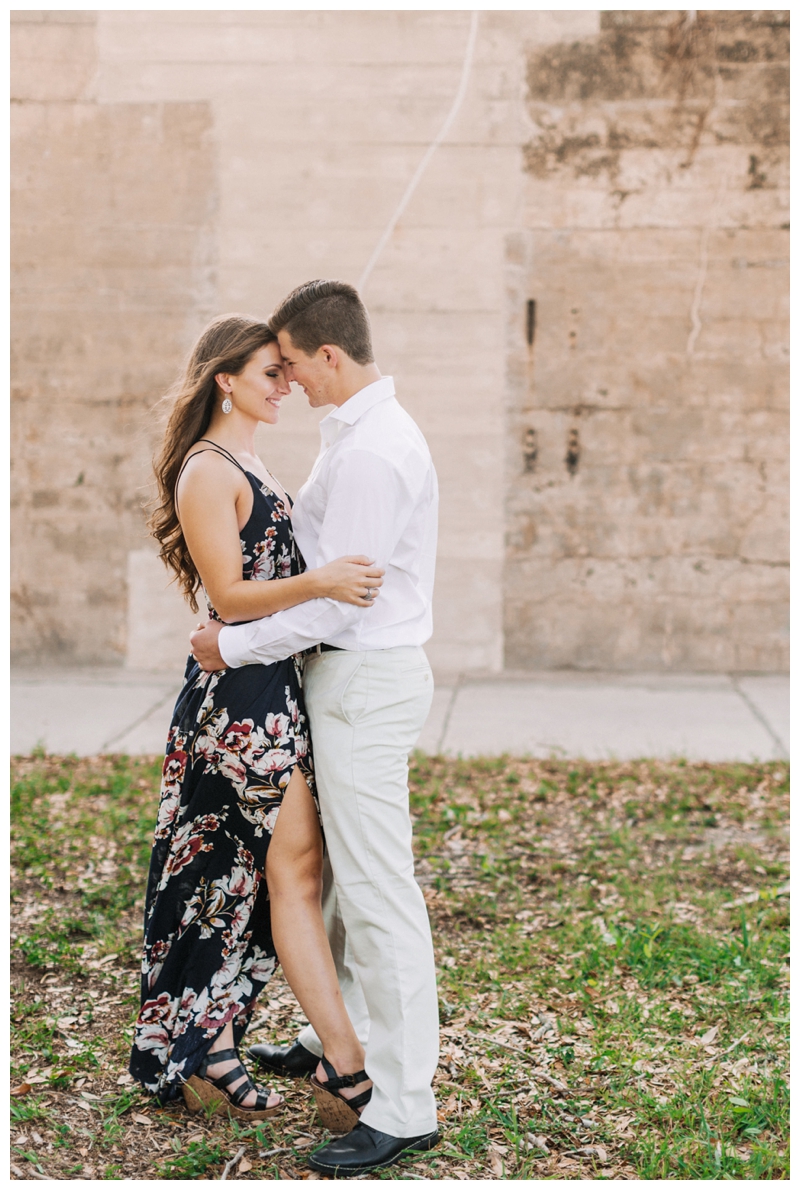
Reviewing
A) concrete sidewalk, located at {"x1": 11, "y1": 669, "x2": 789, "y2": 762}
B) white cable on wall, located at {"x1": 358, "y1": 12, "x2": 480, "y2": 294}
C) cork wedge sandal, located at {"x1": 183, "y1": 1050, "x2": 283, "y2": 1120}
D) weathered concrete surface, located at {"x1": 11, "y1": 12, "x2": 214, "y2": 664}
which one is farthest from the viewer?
weathered concrete surface, located at {"x1": 11, "y1": 12, "x2": 214, "y2": 664}

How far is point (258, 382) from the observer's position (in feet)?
9.58

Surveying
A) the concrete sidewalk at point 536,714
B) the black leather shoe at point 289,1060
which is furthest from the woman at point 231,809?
the concrete sidewalk at point 536,714

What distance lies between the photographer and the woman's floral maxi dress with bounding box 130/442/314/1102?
2838 mm

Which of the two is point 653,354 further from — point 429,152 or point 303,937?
point 303,937

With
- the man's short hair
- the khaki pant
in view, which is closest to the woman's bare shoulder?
the man's short hair

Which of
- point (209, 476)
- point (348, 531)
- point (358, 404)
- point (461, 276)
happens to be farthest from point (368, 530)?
point (461, 276)

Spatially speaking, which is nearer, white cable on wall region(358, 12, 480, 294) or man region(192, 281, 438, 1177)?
man region(192, 281, 438, 1177)

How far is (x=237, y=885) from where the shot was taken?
2.96m

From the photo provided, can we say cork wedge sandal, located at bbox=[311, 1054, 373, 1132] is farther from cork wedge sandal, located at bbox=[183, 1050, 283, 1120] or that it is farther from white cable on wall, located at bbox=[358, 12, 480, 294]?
white cable on wall, located at bbox=[358, 12, 480, 294]

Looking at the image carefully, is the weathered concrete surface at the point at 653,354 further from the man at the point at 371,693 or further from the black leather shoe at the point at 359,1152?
the black leather shoe at the point at 359,1152

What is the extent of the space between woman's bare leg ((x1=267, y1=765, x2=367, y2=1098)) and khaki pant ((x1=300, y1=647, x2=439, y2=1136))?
0.14 metres

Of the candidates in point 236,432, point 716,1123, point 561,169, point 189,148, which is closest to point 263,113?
point 189,148

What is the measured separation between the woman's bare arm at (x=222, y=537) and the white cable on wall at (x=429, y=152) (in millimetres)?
5610

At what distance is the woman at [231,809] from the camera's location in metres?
2.82
